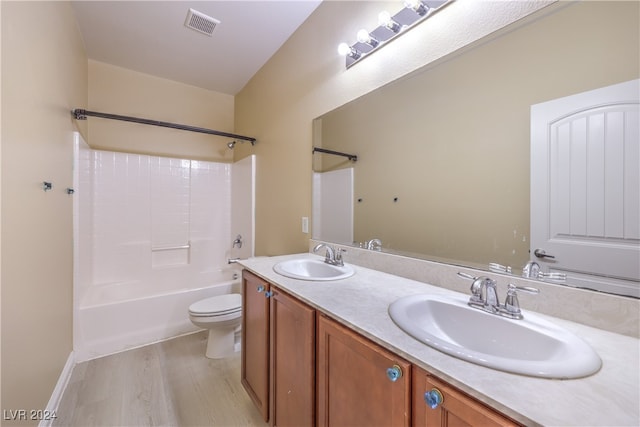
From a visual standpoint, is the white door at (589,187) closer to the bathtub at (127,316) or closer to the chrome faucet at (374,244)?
the chrome faucet at (374,244)

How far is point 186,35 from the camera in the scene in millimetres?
2219

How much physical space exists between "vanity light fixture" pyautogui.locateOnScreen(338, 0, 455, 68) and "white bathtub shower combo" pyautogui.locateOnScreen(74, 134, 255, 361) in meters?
1.68

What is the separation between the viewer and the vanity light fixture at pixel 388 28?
3.86 ft

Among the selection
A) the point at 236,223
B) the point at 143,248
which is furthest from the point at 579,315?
the point at 143,248

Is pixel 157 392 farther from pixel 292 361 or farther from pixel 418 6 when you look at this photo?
pixel 418 6

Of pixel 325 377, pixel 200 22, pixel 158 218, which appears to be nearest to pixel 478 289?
pixel 325 377

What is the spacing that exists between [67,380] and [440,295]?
2493mm

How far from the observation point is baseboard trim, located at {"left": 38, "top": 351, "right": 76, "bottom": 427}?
1382 mm

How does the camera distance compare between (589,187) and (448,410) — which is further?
(589,187)

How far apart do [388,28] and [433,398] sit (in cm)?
155

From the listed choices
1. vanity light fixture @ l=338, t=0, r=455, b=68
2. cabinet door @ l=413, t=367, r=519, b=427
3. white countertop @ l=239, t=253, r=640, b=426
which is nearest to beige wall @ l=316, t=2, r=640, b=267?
vanity light fixture @ l=338, t=0, r=455, b=68

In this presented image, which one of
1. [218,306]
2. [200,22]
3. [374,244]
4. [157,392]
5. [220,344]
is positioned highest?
[200,22]

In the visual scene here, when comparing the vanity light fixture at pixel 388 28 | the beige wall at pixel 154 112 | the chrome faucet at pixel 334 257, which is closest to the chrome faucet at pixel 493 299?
the chrome faucet at pixel 334 257

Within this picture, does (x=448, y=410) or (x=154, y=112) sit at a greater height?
(x=154, y=112)
